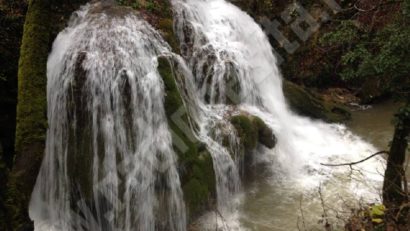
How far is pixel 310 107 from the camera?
11383mm

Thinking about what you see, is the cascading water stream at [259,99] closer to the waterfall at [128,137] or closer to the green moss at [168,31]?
the waterfall at [128,137]

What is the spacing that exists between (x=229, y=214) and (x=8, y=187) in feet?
14.4

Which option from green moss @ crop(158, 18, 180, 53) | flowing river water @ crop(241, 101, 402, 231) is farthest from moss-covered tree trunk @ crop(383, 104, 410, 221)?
green moss @ crop(158, 18, 180, 53)

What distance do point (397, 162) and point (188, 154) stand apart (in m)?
3.52

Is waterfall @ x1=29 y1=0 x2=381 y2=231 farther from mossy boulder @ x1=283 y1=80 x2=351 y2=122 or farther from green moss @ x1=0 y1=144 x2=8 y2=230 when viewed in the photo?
green moss @ x1=0 y1=144 x2=8 y2=230

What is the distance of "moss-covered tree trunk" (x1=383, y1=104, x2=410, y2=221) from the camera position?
5.33 m

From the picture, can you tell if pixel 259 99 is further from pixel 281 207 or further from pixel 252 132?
pixel 281 207

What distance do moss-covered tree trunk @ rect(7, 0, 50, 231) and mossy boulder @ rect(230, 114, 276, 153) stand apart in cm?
421

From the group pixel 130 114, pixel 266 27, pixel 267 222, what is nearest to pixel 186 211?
pixel 267 222

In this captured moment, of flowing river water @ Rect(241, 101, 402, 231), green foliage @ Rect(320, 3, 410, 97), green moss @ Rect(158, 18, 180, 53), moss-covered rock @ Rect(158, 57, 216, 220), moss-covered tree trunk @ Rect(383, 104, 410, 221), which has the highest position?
green foliage @ Rect(320, 3, 410, 97)

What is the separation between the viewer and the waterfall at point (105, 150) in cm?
654

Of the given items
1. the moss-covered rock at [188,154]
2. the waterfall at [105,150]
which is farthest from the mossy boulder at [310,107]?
the waterfall at [105,150]

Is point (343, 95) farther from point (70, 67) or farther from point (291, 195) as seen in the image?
point (70, 67)

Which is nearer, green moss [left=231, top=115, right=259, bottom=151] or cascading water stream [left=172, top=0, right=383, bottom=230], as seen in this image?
green moss [left=231, top=115, right=259, bottom=151]
